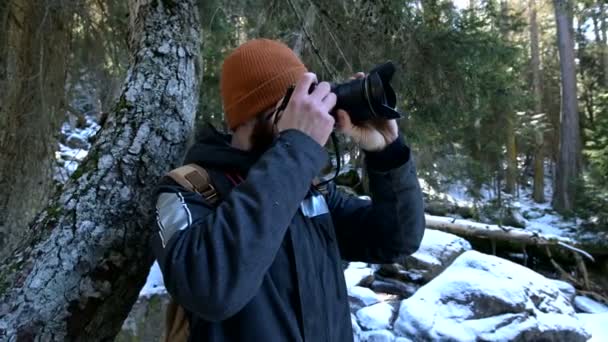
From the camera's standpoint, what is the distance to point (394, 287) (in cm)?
634

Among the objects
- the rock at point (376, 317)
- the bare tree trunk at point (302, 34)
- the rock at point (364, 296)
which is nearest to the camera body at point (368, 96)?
the bare tree trunk at point (302, 34)

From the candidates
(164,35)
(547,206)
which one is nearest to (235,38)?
(164,35)

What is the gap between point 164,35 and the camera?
184 cm

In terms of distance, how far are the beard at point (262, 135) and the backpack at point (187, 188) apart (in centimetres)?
18

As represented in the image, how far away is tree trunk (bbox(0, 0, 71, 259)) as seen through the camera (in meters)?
3.38

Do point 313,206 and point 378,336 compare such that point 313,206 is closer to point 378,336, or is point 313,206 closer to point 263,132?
point 263,132

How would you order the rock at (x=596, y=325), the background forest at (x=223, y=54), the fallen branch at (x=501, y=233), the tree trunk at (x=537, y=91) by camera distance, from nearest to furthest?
the background forest at (x=223, y=54) < the rock at (x=596, y=325) < the fallen branch at (x=501, y=233) < the tree trunk at (x=537, y=91)

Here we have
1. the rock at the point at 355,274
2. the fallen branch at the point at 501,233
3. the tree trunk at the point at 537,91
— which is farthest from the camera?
the tree trunk at the point at 537,91

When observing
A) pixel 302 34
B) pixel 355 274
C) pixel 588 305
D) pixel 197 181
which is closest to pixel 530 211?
pixel 588 305

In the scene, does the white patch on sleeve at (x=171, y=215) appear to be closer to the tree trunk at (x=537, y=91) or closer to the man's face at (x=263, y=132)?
the man's face at (x=263, y=132)

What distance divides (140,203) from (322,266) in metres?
0.60

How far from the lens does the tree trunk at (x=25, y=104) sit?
338 centimetres

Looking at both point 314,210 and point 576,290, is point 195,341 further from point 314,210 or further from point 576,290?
point 576,290

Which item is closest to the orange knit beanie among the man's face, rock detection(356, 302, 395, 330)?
the man's face
